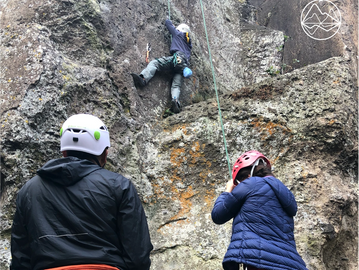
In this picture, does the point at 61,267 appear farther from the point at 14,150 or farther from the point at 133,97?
the point at 133,97

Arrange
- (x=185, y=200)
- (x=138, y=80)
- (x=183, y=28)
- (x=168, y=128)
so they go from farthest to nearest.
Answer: (x=183, y=28) → (x=138, y=80) → (x=168, y=128) → (x=185, y=200)

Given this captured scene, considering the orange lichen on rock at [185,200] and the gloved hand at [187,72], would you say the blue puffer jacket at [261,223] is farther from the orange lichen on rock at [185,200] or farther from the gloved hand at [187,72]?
the gloved hand at [187,72]

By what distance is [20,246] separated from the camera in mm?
2158

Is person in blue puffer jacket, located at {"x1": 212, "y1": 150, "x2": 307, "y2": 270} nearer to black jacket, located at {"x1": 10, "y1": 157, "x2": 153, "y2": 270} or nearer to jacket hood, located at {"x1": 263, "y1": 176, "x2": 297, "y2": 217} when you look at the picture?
jacket hood, located at {"x1": 263, "y1": 176, "x2": 297, "y2": 217}

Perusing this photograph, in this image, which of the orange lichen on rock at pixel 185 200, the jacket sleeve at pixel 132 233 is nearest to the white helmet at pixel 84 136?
the jacket sleeve at pixel 132 233

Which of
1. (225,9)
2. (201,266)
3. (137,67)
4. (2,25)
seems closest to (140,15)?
(137,67)

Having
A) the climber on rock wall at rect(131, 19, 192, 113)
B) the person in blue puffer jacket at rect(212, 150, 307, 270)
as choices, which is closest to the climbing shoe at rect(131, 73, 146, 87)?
the climber on rock wall at rect(131, 19, 192, 113)

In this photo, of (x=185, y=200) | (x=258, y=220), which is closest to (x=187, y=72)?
(x=185, y=200)

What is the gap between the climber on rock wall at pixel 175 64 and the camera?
16.6 ft

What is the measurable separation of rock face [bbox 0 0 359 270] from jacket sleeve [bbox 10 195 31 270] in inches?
43.2

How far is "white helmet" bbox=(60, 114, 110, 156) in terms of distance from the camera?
2.39 meters

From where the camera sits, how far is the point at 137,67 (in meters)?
5.17

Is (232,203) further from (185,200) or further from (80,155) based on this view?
(185,200)

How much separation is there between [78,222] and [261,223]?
1208 millimetres
